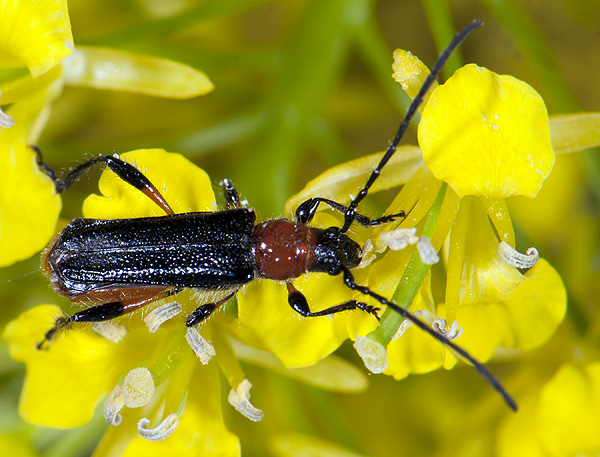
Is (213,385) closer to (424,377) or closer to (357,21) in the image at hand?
(424,377)

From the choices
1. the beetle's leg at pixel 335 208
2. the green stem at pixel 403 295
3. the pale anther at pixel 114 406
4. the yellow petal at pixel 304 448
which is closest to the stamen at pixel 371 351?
the green stem at pixel 403 295

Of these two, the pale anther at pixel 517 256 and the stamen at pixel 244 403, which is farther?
the stamen at pixel 244 403

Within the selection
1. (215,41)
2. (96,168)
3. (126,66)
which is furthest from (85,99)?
(126,66)

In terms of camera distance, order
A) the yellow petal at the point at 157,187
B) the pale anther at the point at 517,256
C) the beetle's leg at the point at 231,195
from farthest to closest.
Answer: the beetle's leg at the point at 231,195, the yellow petal at the point at 157,187, the pale anther at the point at 517,256

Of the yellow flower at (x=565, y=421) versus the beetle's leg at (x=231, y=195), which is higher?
the beetle's leg at (x=231, y=195)

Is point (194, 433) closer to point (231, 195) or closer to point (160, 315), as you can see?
point (160, 315)

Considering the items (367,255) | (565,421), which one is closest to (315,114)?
(367,255)

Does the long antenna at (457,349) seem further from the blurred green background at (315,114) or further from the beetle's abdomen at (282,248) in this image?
the blurred green background at (315,114)
